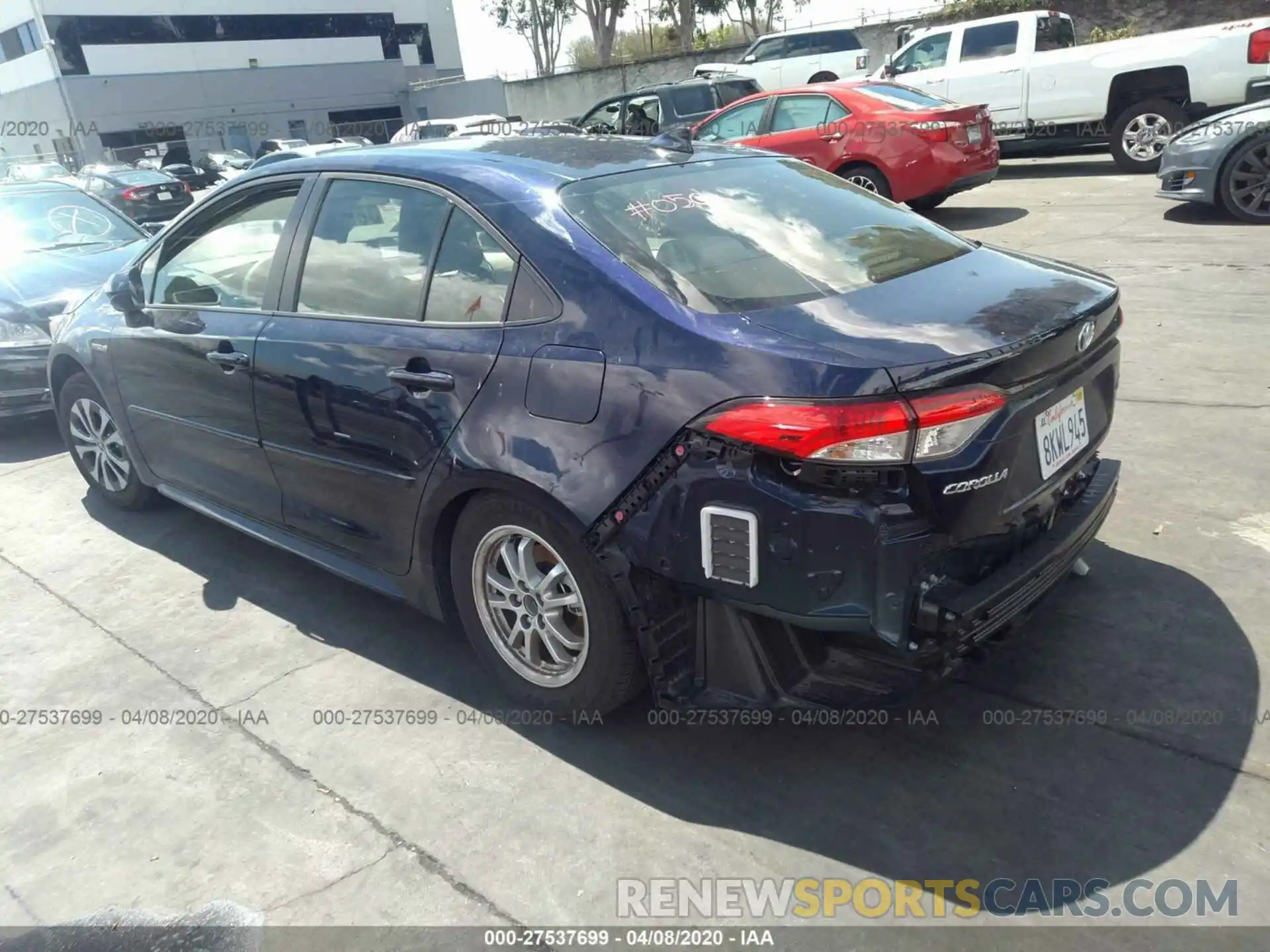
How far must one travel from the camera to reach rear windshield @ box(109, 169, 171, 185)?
1986 cm

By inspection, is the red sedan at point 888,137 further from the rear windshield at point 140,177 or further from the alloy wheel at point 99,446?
the rear windshield at point 140,177

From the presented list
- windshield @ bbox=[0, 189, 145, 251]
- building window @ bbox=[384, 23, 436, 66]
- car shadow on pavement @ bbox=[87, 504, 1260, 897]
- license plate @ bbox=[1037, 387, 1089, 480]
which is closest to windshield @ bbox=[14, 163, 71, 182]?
windshield @ bbox=[0, 189, 145, 251]

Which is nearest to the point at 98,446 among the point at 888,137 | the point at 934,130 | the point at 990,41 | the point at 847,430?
the point at 847,430

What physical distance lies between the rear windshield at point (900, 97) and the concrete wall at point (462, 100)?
108ft

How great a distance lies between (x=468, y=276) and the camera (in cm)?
301

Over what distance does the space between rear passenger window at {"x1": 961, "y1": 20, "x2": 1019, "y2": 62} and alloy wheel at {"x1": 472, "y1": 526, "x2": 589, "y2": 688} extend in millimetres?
12921

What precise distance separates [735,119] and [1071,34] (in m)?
Result: 5.95

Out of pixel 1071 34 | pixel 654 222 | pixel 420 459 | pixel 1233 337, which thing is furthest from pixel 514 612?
pixel 1071 34

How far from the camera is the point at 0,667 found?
3.76 m

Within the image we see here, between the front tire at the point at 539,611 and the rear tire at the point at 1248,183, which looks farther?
Result: the rear tire at the point at 1248,183

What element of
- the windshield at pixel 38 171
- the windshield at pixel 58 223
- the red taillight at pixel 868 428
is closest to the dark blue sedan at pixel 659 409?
the red taillight at pixel 868 428

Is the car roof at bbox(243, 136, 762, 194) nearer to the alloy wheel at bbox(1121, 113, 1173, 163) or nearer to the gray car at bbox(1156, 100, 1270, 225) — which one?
the gray car at bbox(1156, 100, 1270, 225)

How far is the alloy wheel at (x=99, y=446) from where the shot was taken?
489 centimetres

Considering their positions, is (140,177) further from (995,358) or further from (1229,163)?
(995,358)
